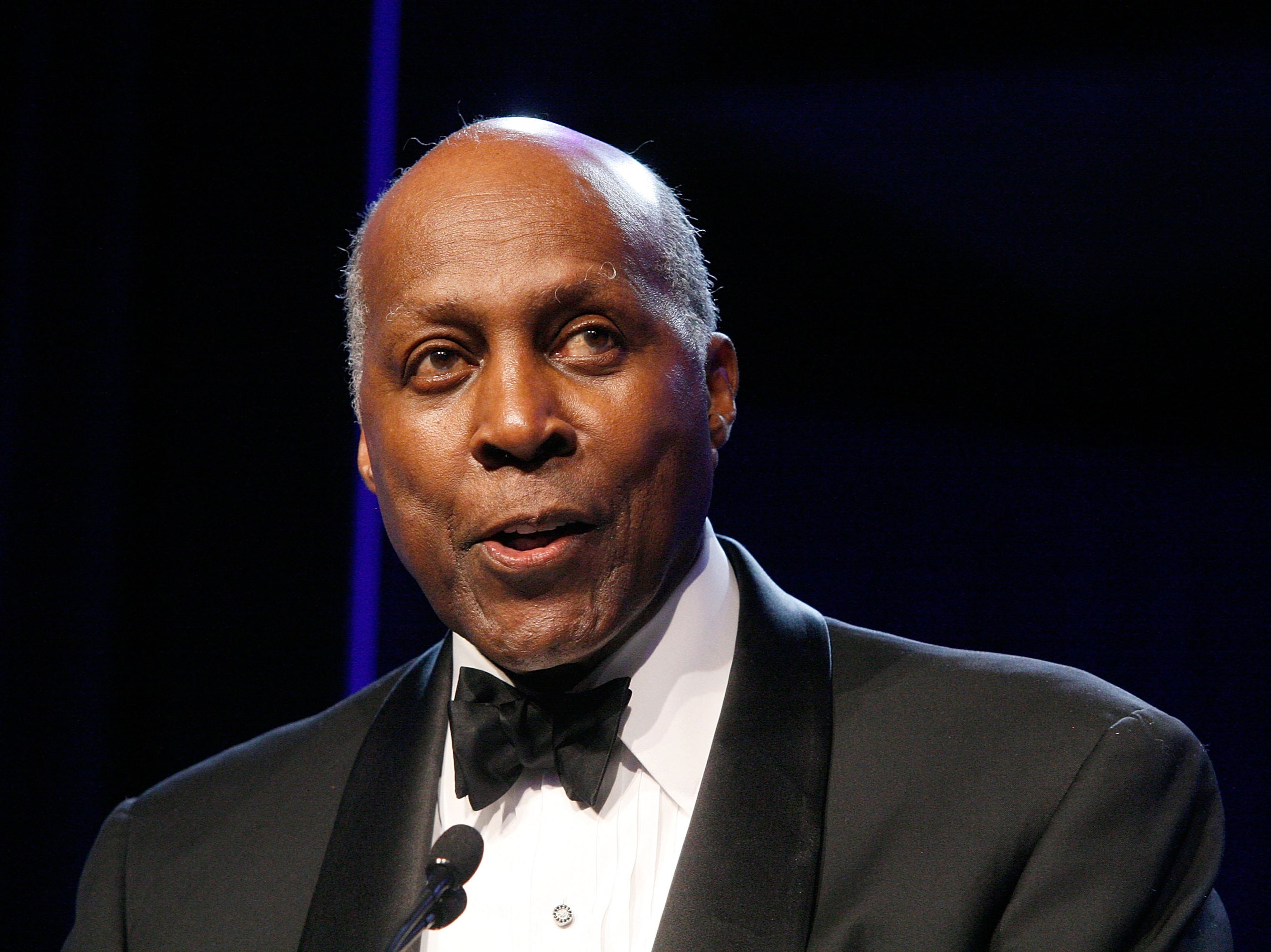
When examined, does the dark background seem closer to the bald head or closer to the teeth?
the bald head

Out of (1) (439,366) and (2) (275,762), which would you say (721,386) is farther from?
(2) (275,762)

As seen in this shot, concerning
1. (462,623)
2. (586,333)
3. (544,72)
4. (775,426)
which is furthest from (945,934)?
(544,72)

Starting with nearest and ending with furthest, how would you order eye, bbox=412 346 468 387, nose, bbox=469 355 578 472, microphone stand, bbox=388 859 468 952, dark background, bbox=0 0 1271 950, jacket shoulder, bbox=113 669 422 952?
microphone stand, bbox=388 859 468 952 < nose, bbox=469 355 578 472 < eye, bbox=412 346 468 387 < jacket shoulder, bbox=113 669 422 952 < dark background, bbox=0 0 1271 950

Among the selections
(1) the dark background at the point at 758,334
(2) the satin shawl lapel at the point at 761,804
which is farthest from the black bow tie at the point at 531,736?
(1) the dark background at the point at 758,334

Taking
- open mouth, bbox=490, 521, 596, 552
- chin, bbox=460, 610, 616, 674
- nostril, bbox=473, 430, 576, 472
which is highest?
nostril, bbox=473, 430, 576, 472

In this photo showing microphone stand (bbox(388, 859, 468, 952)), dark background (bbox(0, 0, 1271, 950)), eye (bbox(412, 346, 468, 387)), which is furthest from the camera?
dark background (bbox(0, 0, 1271, 950))

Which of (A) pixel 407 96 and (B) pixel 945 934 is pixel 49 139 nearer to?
(A) pixel 407 96

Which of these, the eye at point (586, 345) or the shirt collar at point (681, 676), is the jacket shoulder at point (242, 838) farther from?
the eye at point (586, 345)

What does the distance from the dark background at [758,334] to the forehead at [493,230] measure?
2.56ft

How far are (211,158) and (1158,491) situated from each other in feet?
6.22

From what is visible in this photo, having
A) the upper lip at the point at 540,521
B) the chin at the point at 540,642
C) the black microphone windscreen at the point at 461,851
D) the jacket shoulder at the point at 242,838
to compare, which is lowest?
the jacket shoulder at the point at 242,838

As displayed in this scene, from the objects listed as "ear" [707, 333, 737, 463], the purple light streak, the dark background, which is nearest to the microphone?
"ear" [707, 333, 737, 463]

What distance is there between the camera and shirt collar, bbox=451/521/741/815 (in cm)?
148

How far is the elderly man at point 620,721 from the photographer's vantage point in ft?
4.27
